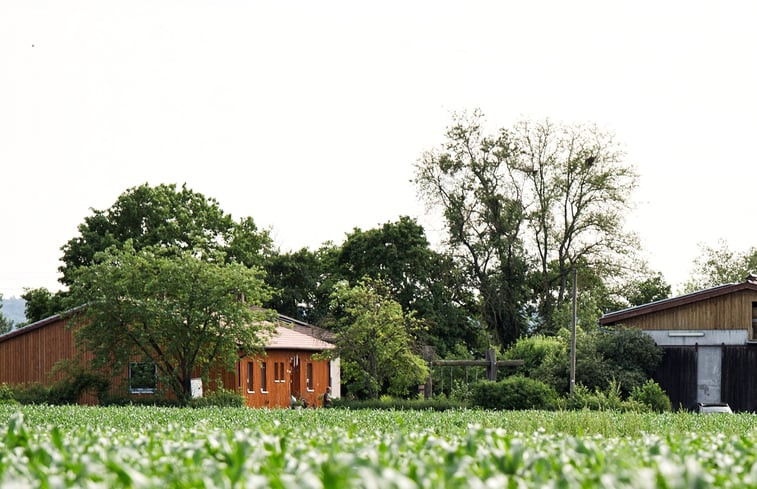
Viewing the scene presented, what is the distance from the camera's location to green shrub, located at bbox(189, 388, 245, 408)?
37.0 metres

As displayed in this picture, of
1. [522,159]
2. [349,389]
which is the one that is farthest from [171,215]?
[522,159]

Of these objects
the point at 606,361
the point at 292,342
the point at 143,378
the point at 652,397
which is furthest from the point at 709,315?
the point at 143,378

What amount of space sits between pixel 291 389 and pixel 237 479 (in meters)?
43.3

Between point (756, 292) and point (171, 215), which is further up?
point (171, 215)

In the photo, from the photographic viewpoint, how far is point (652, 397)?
35.5 m

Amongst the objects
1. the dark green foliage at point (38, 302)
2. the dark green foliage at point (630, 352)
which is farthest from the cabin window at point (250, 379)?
the dark green foliage at point (38, 302)

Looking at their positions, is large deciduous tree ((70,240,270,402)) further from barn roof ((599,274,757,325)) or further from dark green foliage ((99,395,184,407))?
barn roof ((599,274,757,325))

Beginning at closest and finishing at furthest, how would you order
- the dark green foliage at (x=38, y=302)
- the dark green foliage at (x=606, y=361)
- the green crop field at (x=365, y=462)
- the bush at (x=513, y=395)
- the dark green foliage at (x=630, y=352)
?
1. the green crop field at (x=365, y=462)
2. the bush at (x=513, y=395)
3. the dark green foliage at (x=606, y=361)
4. the dark green foliage at (x=630, y=352)
5. the dark green foliage at (x=38, y=302)

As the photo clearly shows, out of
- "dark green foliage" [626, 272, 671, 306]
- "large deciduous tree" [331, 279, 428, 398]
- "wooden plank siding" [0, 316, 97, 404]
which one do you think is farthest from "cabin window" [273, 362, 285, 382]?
"dark green foliage" [626, 272, 671, 306]

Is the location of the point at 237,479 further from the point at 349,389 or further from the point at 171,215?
the point at 171,215

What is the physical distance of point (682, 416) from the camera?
2488cm

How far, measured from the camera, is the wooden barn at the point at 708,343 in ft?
134

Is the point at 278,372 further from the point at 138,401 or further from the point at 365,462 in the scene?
the point at 365,462

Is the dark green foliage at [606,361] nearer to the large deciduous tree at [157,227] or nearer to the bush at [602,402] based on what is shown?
the bush at [602,402]
